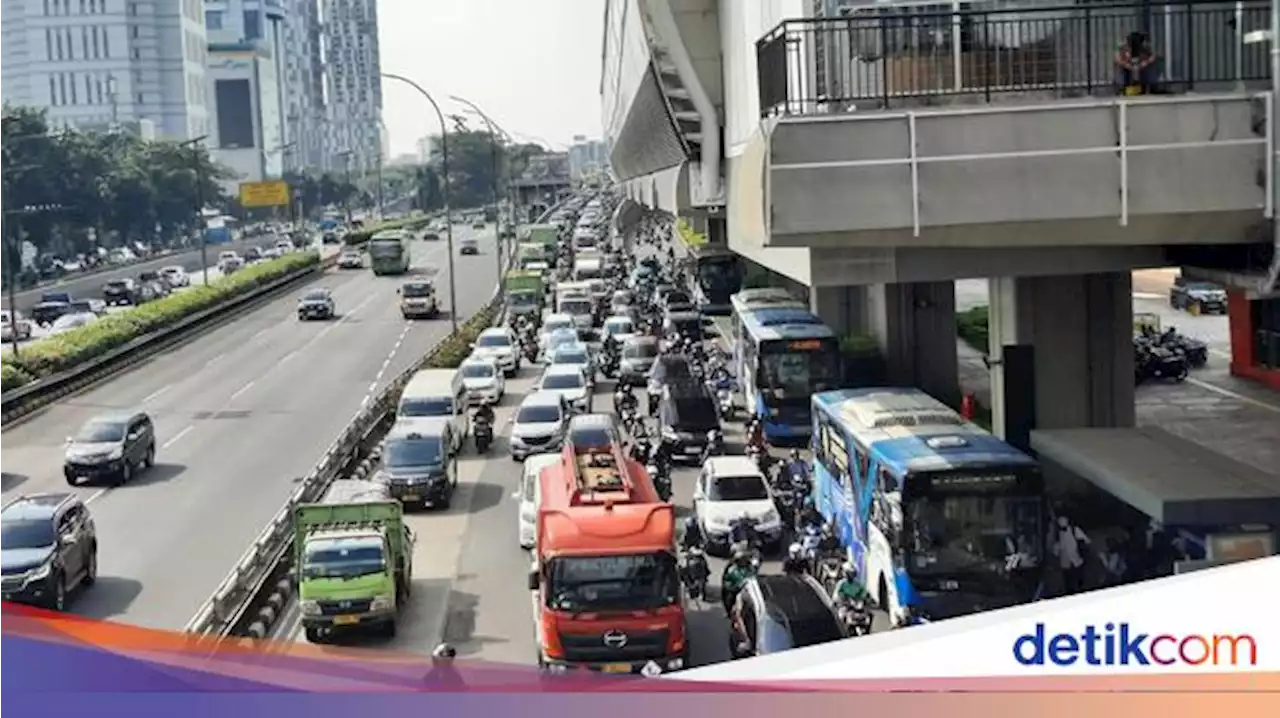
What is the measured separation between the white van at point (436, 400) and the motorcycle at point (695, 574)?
10.2 meters

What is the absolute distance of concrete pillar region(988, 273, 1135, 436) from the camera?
25.1 metres

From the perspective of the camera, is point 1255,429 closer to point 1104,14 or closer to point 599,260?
point 1104,14

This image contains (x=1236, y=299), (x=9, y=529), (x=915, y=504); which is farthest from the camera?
(x=1236, y=299)

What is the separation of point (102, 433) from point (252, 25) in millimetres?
155581

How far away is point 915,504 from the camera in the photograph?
56.1 feet

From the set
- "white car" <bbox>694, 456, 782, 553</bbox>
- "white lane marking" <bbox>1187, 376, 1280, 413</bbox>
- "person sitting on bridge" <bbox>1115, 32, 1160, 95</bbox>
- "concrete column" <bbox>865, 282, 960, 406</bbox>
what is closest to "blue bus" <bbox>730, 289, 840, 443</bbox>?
"concrete column" <bbox>865, 282, 960, 406</bbox>

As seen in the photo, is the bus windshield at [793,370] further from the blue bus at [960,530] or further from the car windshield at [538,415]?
the blue bus at [960,530]

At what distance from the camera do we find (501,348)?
138 feet

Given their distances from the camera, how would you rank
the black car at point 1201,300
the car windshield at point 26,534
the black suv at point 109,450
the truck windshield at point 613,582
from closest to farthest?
the truck windshield at point 613,582, the car windshield at point 26,534, the black suv at point 109,450, the black car at point 1201,300

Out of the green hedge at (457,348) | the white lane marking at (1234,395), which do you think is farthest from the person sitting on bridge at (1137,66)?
the green hedge at (457,348)

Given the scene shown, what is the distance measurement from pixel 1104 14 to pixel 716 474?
9912mm

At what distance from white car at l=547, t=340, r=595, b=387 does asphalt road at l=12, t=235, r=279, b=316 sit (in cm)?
2888

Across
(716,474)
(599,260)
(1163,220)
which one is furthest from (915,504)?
(599,260)

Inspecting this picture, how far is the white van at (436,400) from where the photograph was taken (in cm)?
2981
